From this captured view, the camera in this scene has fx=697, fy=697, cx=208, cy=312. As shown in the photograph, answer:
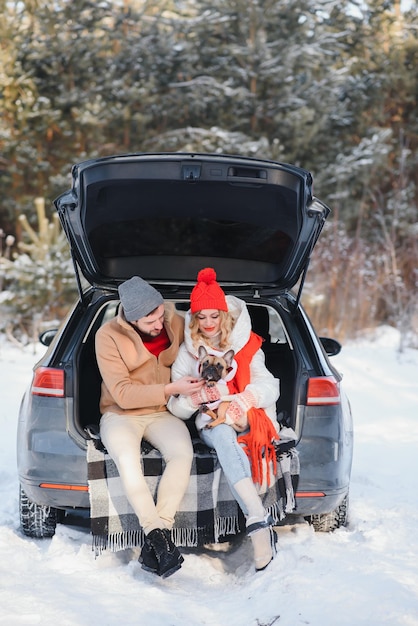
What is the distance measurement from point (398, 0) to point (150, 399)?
1883 centimetres

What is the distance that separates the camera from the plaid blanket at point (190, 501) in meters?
3.42

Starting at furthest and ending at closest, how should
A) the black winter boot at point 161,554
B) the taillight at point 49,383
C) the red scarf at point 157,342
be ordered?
1. the red scarf at point 157,342
2. the taillight at point 49,383
3. the black winter boot at point 161,554

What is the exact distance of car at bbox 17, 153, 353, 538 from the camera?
3.47m

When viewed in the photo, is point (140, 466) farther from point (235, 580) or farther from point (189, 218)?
point (189, 218)

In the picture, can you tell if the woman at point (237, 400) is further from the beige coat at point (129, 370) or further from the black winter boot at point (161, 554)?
the black winter boot at point (161, 554)

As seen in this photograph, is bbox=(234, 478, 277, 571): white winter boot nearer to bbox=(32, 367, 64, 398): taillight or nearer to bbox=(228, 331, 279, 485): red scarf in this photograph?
bbox=(228, 331, 279, 485): red scarf

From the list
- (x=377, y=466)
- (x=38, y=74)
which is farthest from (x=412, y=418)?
(x=38, y=74)

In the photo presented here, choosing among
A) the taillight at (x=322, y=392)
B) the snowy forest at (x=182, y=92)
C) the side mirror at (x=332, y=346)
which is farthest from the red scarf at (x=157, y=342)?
the snowy forest at (x=182, y=92)

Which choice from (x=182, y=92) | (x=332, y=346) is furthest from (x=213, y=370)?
(x=182, y=92)

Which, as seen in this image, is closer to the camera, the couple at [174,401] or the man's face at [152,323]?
the couple at [174,401]

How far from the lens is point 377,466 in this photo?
5.48 meters

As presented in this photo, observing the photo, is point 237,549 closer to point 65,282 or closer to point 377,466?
point 377,466

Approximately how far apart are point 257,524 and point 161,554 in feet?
1.57

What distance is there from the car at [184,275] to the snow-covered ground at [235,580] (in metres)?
0.22
